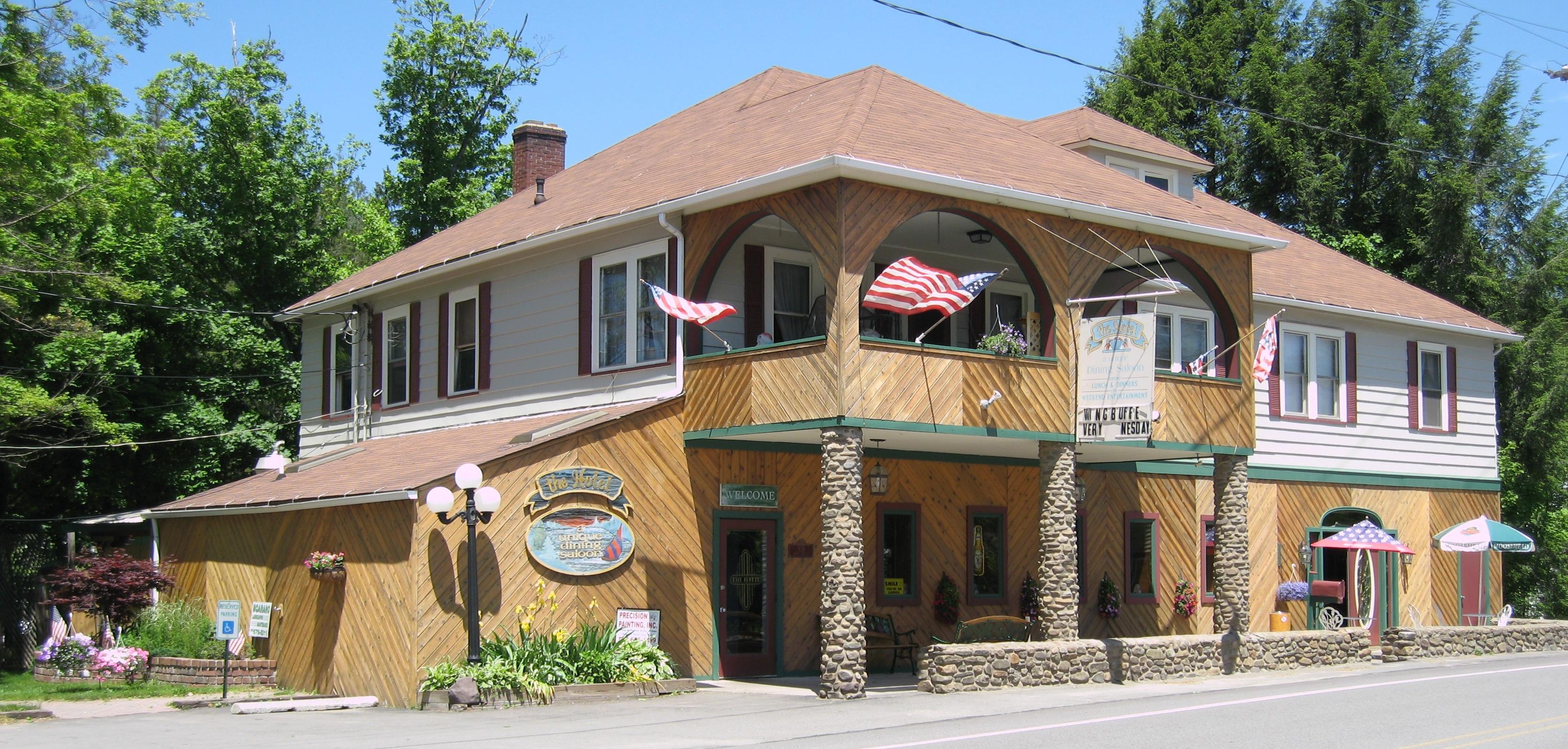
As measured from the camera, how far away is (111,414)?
1158 inches

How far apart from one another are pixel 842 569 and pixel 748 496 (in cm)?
327

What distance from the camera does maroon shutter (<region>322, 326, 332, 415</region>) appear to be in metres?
27.7

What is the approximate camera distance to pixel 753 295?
20125 millimetres

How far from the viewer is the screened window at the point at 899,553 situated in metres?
21.4

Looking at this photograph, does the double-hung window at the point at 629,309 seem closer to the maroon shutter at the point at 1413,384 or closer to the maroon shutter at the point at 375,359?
the maroon shutter at the point at 375,359

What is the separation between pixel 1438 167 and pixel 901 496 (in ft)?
81.0

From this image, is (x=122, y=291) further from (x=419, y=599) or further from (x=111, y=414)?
(x=419, y=599)

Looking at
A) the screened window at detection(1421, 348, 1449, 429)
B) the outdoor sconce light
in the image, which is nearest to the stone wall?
the screened window at detection(1421, 348, 1449, 429)

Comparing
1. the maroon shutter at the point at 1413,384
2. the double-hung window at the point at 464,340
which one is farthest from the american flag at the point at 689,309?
the maroon shutter at the point at 1413,384

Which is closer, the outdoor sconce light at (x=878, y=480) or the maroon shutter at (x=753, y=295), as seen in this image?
the maroon shutter at (x=753, y=295)

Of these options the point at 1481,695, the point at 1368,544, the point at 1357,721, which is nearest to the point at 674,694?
the point at 1357,721

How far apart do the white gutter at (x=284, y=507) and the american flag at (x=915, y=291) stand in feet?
20.2

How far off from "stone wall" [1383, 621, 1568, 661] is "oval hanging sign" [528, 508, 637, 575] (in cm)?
1325

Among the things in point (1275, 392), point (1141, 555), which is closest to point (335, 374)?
point (1141, 555)
